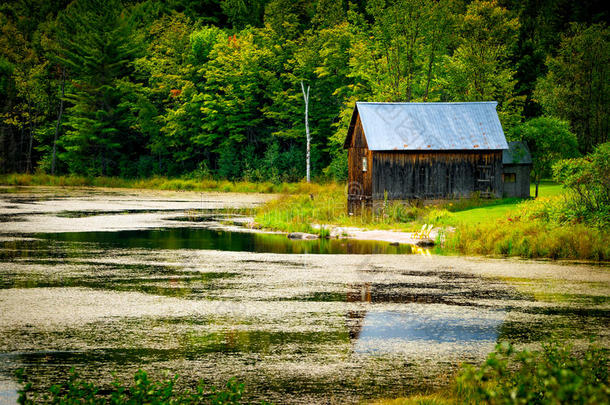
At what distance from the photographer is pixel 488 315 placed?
13.8 metres

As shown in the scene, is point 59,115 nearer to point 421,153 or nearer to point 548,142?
point 421,153

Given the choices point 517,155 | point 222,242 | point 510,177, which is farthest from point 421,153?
point 222,242

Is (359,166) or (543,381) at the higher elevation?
(359,166)

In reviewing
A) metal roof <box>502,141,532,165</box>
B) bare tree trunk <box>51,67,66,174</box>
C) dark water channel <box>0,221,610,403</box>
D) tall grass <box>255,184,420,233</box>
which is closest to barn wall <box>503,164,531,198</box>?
metal roof <box>502,141,532,165</box>

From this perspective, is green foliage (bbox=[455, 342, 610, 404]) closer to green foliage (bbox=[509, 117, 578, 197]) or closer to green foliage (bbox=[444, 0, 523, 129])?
green foliage (bbox=[509, 117, 578, 197])

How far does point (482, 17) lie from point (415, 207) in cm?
2290

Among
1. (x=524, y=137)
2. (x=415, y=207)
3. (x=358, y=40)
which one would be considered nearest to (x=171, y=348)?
(x=415, y=207)

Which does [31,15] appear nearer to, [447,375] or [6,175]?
[6,175]

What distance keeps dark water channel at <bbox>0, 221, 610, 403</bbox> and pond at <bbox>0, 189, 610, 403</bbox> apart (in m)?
0.04

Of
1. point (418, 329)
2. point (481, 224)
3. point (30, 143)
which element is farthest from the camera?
point (30, 143)

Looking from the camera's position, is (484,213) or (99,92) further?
(99,92)

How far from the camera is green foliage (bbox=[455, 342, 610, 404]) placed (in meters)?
5.65

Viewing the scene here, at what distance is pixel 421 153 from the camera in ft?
130

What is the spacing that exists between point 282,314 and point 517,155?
101ft
